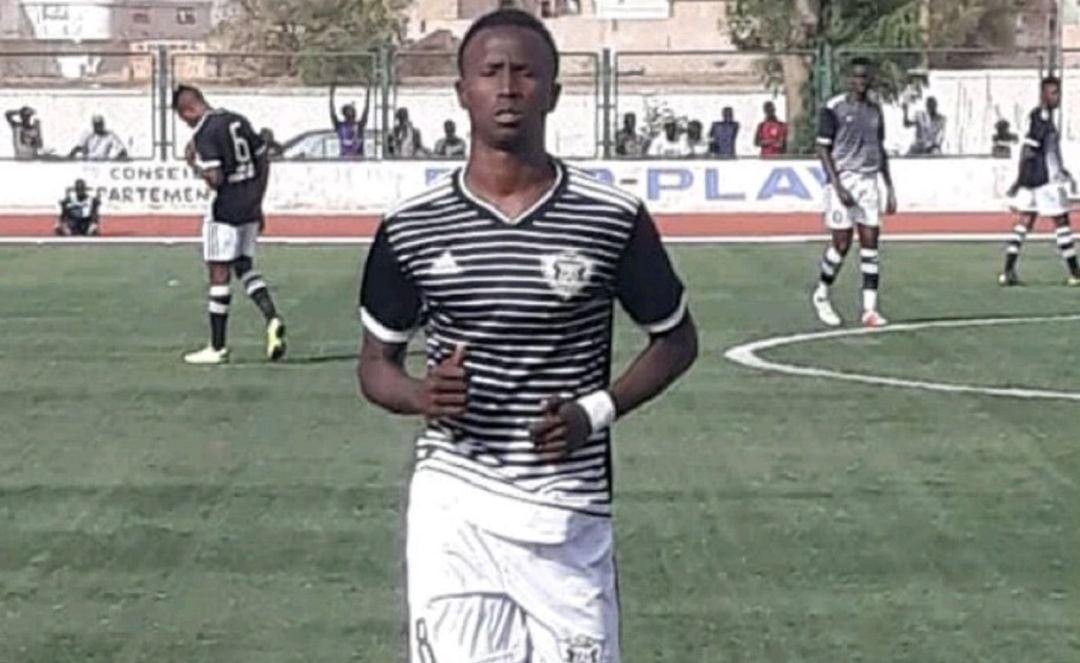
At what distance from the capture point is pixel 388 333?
6.00 meters

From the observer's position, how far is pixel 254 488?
12.4 meters

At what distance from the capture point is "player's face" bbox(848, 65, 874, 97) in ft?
66.8

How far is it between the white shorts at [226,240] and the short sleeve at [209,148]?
461 mm

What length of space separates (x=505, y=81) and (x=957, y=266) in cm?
2267

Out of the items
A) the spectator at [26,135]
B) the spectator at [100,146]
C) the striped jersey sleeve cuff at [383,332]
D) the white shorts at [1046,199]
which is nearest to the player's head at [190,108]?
the white shorts at [1046,199]

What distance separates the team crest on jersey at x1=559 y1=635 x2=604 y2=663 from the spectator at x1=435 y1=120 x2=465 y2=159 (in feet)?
111

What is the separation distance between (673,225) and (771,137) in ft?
14.9

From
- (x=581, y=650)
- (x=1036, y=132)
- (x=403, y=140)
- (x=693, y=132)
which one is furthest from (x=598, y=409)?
(x=693, y=132)

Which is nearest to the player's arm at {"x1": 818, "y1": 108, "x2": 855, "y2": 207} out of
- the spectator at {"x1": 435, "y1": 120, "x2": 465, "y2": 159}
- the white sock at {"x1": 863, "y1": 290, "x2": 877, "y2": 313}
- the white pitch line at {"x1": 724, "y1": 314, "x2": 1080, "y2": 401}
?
the white sock at {"x1": 863, "y1": 290, "x2": 877, "y2": 313}

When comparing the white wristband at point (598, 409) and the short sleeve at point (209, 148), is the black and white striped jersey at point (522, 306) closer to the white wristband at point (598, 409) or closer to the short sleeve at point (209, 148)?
the white wristband at point (598, 409)

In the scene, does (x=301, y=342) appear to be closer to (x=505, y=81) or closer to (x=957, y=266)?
(x=957, y=266)

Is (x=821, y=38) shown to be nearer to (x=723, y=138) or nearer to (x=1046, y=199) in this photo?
(x=723, y=138)

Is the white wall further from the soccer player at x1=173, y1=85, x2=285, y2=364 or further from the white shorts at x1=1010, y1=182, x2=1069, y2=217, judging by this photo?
the soccer player at x1=173, y1=85, x2=285, y2=364

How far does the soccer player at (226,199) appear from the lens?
17.5 metres
